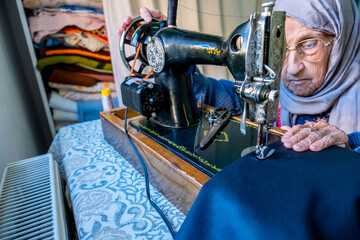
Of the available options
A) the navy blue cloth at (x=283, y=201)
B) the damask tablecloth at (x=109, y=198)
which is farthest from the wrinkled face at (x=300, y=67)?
the damask tablecloth at (x=109, y=198)

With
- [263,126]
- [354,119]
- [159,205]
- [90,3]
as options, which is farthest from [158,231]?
[90,3]

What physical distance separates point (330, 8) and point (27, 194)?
4.39 feet

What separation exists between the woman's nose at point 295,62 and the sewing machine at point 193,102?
0.45 metres

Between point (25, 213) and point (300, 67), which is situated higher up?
point (300, 67)

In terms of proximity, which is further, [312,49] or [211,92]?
[211,92]

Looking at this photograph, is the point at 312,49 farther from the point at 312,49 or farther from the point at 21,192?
the point at 21,192

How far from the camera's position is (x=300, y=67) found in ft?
3.44

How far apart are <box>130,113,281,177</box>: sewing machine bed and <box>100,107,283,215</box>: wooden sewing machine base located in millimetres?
17

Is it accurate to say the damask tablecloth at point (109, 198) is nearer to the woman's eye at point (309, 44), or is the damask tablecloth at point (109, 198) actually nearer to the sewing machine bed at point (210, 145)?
the sewing machine bed at point (210, 145)

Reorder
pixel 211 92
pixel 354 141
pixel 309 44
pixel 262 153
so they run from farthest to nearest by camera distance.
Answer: pixel 211 92 → pixel 309 44 → pixel 354 141 → pixel 262 153

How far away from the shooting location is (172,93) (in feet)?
2.81

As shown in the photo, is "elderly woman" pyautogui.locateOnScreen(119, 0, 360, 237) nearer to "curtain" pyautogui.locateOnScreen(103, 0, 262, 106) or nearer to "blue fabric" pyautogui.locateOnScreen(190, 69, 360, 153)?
"blue fabric" pyautogui.locateOnScreen(190, 69, 360, 153)

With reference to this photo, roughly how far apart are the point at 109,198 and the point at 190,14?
5.42ft

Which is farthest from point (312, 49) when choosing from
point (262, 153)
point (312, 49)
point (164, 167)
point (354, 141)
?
point (164, 167)
